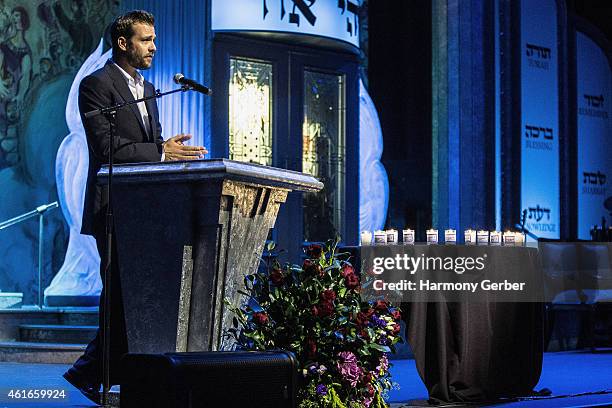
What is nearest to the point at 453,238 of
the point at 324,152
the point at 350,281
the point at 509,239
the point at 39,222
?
the point at 509,239

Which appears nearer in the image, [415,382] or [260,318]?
[260,318]

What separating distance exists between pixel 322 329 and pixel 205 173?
743mm

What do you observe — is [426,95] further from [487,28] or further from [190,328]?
[190,328]

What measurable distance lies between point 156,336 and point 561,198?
9494mm

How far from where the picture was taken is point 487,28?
38.3 feet

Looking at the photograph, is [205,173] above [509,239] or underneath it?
above

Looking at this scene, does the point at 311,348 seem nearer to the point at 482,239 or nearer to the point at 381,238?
the point at 381,238

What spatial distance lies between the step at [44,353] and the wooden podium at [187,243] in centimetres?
331

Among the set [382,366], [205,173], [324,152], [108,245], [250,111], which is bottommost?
[382,366]

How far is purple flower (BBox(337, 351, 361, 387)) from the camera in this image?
3814mm

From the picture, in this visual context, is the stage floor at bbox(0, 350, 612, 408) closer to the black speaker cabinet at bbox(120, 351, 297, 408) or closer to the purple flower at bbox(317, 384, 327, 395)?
the purple flower at bbox(317, 384, 327, 395)

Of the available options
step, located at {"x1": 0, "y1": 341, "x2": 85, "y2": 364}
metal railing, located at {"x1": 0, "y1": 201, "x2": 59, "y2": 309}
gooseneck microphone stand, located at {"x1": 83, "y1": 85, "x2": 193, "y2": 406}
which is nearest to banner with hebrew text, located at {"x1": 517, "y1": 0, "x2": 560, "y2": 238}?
metal railing, located at {"x1": 0, "y1": 201, "x2": 59, "y2": 309}

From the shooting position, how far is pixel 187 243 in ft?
12.3

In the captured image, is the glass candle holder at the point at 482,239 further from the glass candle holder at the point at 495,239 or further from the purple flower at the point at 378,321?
the purple flower at the point at 378,321
